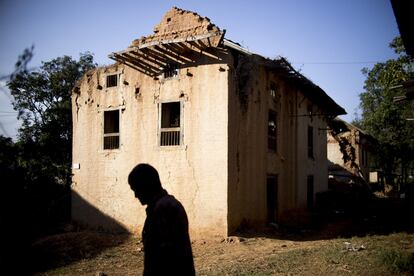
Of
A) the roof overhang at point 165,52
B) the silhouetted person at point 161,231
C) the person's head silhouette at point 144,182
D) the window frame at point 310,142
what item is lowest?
the silhouetted person at point 161,231

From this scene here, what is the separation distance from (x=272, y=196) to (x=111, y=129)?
6.99 m

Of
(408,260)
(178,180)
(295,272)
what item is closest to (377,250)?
(408,260)

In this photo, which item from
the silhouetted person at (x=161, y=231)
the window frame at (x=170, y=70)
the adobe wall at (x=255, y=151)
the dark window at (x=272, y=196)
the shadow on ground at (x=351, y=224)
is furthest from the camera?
the dark window at (x=272, y=196)

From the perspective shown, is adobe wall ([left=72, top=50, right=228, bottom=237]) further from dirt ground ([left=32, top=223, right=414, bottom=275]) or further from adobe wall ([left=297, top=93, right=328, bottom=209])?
adobe wall ([left=297, top=93, right=328, bottom=209])

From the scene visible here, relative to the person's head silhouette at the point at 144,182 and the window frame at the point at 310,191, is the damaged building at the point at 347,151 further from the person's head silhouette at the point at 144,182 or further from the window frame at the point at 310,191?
the person's head silhouette at the point at 144,182

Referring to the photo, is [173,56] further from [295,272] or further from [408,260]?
[408,260]

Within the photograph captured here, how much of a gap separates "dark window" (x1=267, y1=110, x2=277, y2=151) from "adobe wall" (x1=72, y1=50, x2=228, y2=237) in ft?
12.1

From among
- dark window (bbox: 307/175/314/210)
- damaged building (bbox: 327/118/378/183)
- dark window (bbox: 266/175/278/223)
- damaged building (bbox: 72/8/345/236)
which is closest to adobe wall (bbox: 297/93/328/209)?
dark window (bbox: 307/175/314/210)

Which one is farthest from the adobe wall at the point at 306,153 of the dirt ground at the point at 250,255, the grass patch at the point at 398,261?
the grass patch at the point at 398,261

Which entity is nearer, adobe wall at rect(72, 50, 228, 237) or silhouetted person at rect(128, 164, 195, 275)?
silhouetted person at rect(128, 164, 195, 275)

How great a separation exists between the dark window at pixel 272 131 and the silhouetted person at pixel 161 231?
Answer: 11218 millimetres

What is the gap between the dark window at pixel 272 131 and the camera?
14008 millimetres

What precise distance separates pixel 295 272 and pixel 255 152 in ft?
19.0

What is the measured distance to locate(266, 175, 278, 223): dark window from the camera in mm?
13836
